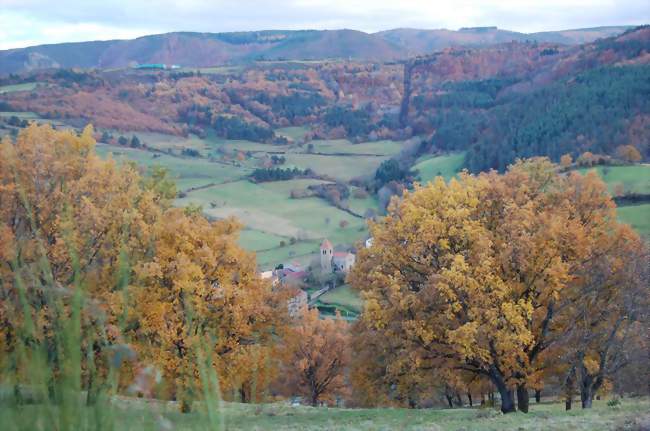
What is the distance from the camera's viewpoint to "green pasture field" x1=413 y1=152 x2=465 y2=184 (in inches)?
3976

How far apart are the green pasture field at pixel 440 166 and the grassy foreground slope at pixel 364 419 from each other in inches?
3192

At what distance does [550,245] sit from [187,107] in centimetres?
14908

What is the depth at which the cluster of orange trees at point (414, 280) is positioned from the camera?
58.6ft

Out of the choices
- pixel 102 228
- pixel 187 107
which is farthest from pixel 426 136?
pixel 102 228

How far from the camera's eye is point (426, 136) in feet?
481

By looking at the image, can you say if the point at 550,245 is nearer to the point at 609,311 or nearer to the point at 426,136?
the point at 609,311

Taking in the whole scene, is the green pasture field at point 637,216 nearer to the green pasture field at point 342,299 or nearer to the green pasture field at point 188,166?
the green pasture field at point 342,299

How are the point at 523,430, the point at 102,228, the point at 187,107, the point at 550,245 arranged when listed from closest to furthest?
the point at 523,430, the point at 102,228, the point at 550,245, the point at 187,107

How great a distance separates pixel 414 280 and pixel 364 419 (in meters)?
5.41

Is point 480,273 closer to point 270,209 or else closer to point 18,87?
point 270,209

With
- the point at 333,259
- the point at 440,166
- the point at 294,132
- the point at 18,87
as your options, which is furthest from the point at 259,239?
the point at 18,87

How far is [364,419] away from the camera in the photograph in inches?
650

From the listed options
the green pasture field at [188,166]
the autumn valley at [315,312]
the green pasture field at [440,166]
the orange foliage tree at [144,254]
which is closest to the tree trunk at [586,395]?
the autumn valley at [315,312]

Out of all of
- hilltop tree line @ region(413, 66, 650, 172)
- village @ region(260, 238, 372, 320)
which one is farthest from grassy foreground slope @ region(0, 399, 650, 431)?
hilltop tree line @ region(413, 66, 650, 172)
